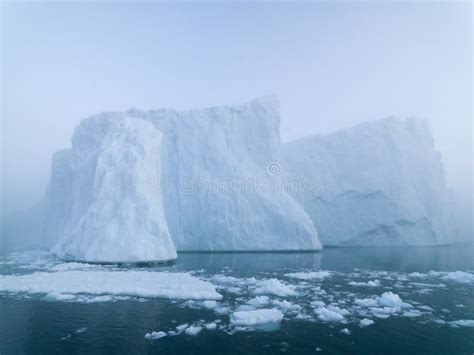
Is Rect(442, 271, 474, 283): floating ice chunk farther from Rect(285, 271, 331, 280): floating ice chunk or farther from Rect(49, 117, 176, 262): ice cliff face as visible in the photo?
Rect(49, 117, 176, 262): ice cliff face

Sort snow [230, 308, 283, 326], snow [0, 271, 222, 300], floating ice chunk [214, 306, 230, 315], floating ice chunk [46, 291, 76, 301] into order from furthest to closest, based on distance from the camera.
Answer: snow [0, 271, 222, 300] → floating ice chunk [46, 291, 76, 301] → floating ice chunk [214, 306, 230, 315] → snow [230, 308, 283, 326]

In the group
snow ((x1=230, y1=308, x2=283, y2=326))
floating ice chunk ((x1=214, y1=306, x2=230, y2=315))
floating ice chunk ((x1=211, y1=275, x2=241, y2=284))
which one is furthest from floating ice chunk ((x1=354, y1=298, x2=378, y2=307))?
floating ice chunk ((x1=211, y1=275, x2=241, y2=284))

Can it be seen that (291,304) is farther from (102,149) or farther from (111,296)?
(102,149)

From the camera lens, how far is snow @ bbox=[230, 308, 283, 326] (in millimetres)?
10930

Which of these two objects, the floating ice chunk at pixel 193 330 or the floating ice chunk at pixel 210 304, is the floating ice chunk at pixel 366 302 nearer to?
the floating ice chunk at pixel 210 304

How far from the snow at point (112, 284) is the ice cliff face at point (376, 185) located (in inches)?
1079

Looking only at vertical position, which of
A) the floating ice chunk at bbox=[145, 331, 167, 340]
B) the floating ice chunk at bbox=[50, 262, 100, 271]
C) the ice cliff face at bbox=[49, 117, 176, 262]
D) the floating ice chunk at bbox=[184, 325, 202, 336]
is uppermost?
the ice cliff face at bbox=[49, 117, 176, 262]

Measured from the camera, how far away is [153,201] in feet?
85.3

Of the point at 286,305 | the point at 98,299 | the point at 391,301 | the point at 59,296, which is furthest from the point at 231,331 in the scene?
the point at 59,296

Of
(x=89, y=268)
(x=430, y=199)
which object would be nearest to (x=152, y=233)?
(x=89, y=268)

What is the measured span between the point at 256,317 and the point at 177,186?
2568 cm

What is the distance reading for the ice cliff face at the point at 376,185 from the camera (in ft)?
136

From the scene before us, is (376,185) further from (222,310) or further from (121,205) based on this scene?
(222,310)

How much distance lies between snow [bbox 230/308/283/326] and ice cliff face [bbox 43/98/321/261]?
12.5 m
